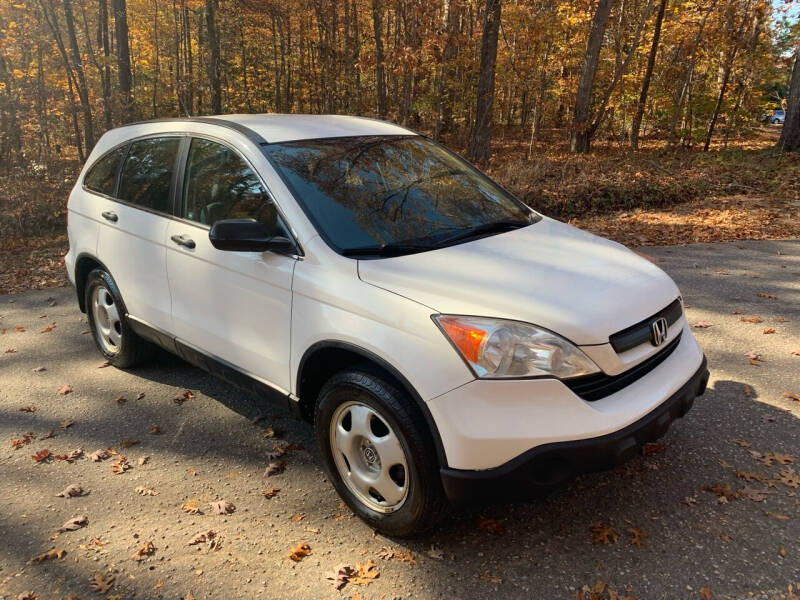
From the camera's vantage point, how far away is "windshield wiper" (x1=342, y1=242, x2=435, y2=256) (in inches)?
114

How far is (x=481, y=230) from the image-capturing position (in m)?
3.33

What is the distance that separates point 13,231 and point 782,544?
1375cm

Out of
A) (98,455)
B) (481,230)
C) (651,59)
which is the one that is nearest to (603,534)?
(481,230)

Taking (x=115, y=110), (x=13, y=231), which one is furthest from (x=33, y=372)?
(x=115, y=110)

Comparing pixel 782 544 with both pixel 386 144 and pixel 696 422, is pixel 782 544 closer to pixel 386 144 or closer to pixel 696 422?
pixel 696 422

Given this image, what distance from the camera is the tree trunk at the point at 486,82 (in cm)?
1355

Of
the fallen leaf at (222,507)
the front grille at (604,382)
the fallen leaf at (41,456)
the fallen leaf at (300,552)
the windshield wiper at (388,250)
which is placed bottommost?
the fallen leaf at (41,456)

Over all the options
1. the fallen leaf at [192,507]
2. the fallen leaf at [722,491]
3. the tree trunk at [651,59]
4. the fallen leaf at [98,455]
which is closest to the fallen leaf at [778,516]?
the fallen leaf at [722,491]

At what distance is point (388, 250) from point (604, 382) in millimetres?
1195

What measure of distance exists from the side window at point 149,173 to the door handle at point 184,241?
287 millimetres

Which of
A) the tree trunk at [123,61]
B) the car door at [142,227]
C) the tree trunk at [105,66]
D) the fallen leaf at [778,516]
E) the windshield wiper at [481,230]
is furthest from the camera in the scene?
the tree trunk at [123,61]

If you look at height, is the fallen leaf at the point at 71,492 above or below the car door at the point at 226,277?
below

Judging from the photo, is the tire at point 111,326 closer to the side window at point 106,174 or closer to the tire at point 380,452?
the side window at point 106,174

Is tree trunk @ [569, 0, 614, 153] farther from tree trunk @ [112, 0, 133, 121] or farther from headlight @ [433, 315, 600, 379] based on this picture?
headlight @ [433, 315, 600, 379]
